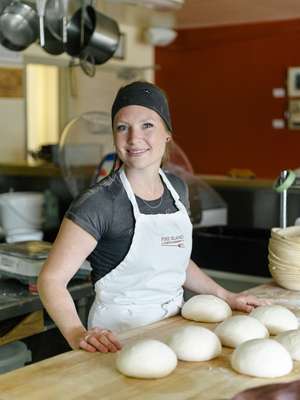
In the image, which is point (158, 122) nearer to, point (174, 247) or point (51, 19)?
point (174, 247)

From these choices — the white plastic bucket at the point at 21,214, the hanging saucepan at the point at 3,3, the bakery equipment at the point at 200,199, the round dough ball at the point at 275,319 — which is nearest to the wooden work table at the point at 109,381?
the round dough ball at the point at 275,319

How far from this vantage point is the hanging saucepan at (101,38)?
3.21 metres

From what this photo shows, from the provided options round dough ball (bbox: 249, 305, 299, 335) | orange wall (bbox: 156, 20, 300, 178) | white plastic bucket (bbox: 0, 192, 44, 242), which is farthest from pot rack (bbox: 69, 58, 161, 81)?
round dough ball (bbox: 249, 305, 299, 335)

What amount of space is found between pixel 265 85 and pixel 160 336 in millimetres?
5156

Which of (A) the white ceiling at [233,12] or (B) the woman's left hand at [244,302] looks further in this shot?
(A) the white ceiling at [233,12]

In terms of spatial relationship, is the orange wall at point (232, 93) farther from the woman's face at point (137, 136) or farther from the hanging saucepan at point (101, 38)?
the woman's face at point (137, 136)

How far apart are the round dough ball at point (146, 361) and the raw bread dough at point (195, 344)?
0.05 m

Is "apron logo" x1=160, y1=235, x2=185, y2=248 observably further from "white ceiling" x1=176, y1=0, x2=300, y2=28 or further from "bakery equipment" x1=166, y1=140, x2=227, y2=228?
"white ceiling" x1=176, y1=0, x2=300, y2=28

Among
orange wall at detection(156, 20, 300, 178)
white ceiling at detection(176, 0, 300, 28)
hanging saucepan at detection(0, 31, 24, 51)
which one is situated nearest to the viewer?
hanging saucepan at detection(0, 31, 24, 51)

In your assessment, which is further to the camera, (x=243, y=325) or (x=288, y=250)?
(x=288, y=250)

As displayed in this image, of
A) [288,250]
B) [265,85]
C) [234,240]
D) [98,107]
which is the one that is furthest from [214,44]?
[288,250]

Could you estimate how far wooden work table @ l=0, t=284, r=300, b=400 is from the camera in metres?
1.18

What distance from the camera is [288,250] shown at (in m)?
1.95

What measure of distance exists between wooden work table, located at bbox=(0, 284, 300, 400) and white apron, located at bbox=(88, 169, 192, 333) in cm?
30
